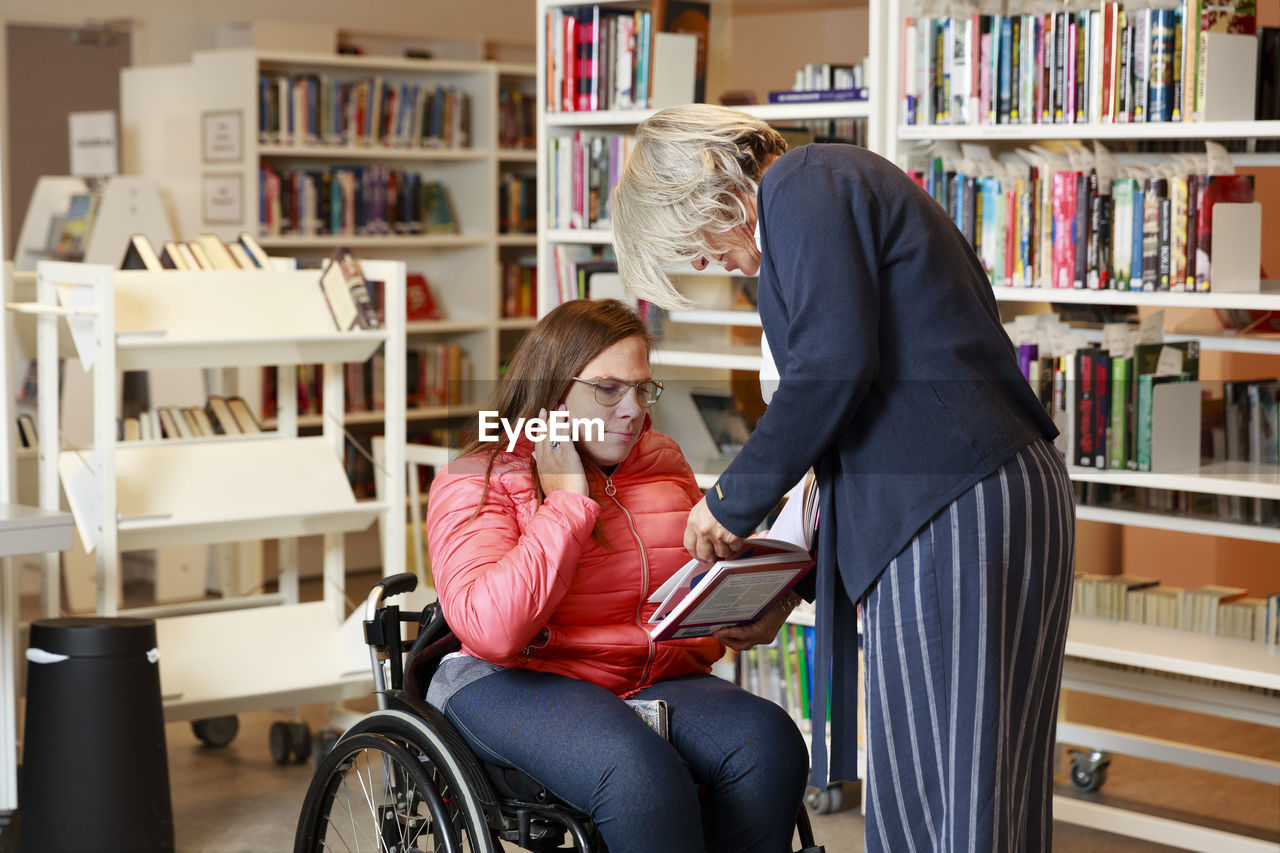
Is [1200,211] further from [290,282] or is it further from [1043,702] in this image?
[290,282]

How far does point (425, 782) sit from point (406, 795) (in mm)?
169

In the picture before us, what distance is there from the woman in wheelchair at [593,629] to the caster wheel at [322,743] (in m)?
1.61

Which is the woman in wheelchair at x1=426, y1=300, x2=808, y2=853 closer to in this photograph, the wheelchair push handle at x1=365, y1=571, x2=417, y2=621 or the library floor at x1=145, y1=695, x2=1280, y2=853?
the wheelchair push handle at x1=365, y1=571, x2=417, y2=621

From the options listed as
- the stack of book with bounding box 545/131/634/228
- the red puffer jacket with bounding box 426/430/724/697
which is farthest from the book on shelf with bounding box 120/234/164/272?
the red puffer jacket with bounding box 426/430/724/697

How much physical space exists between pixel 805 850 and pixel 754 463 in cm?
55

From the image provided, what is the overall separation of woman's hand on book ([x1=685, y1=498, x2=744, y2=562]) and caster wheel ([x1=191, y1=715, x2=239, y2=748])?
7.48ft

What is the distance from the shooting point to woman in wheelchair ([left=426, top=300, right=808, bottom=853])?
5.71 feet

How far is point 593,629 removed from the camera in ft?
6.36

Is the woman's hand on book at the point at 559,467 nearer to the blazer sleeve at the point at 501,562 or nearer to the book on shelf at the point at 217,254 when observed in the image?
the blazer sleeve at the point at 501,562

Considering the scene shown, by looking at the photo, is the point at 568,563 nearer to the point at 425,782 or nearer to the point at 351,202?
the point at 425,782

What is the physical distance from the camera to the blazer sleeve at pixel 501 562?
1.78 meters

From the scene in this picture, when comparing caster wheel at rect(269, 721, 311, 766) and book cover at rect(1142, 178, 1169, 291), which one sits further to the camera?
caster wheel at rect(269, 721, 311, 766)

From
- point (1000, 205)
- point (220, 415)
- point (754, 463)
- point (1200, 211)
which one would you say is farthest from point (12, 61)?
point (754, 463)

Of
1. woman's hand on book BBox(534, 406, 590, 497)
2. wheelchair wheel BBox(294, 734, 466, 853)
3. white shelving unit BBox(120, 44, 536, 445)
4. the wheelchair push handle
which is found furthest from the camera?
white shelving unit BBox(120, 44, 536, 445)
